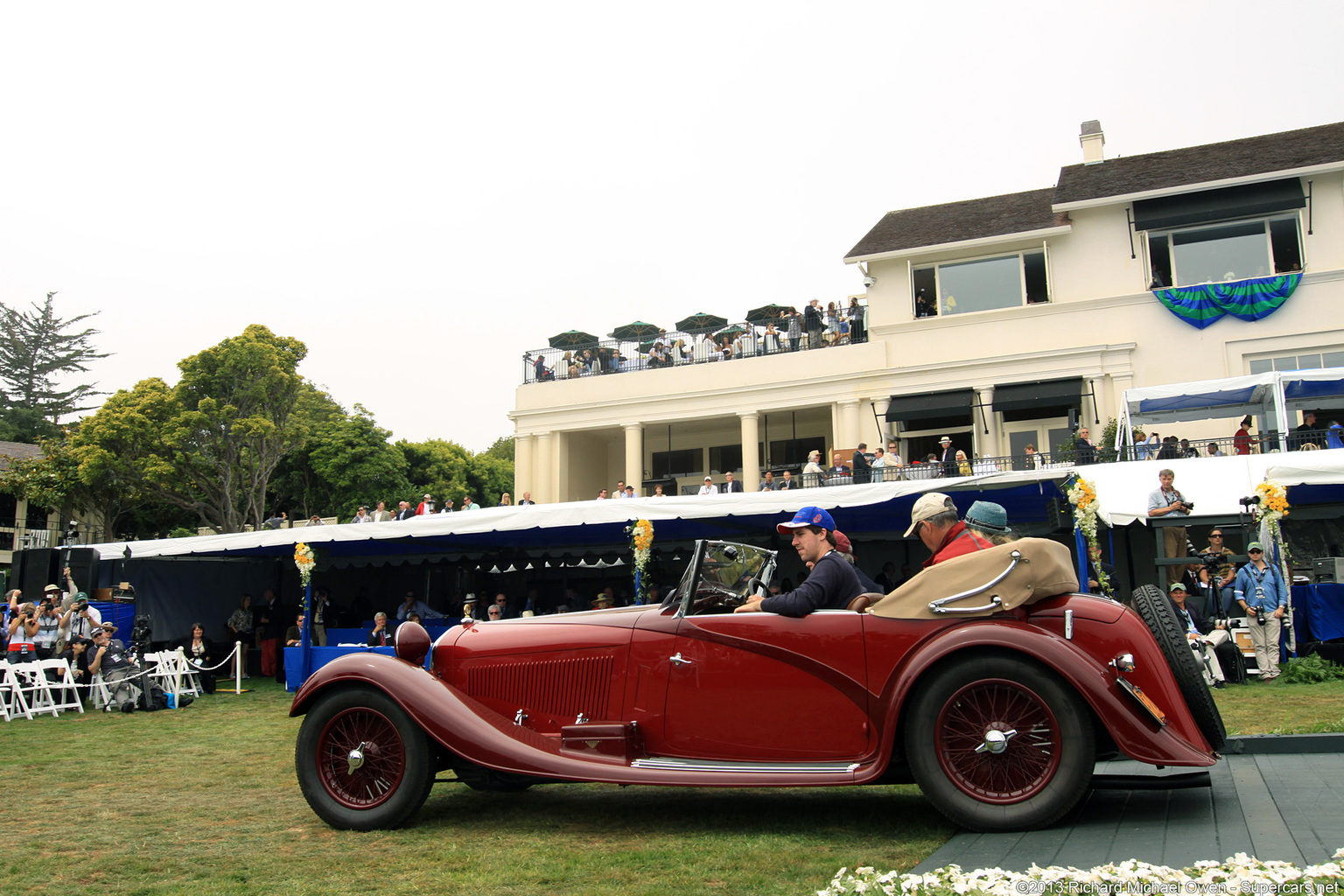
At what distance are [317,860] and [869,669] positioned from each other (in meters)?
2.77

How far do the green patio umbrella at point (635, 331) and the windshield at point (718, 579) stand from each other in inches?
947

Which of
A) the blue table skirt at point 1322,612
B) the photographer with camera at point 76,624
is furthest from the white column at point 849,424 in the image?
the photographer with camera at point 76,624

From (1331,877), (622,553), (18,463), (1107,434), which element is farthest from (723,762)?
(18,463)

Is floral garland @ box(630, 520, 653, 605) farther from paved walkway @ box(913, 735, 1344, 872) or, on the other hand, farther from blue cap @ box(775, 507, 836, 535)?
Answer: paved walkway @ box(913, 735, 1344, 872)

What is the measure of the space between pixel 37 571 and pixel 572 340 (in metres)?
15.9

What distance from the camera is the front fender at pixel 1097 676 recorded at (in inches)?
166

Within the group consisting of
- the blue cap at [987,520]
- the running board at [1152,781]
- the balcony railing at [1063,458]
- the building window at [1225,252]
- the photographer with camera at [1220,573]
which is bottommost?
the running board at [1152,781]

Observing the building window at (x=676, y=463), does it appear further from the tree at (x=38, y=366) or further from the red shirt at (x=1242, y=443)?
the tree at (x=38, y=366)

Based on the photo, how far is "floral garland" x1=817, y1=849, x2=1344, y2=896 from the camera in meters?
2.83

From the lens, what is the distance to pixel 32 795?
268 inches

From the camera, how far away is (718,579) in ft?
17.4

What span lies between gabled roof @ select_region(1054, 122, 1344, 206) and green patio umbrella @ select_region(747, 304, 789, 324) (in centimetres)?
774

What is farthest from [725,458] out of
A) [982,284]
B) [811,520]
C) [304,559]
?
[811,520]

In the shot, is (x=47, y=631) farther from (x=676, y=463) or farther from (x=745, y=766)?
(x=676, y=463)
